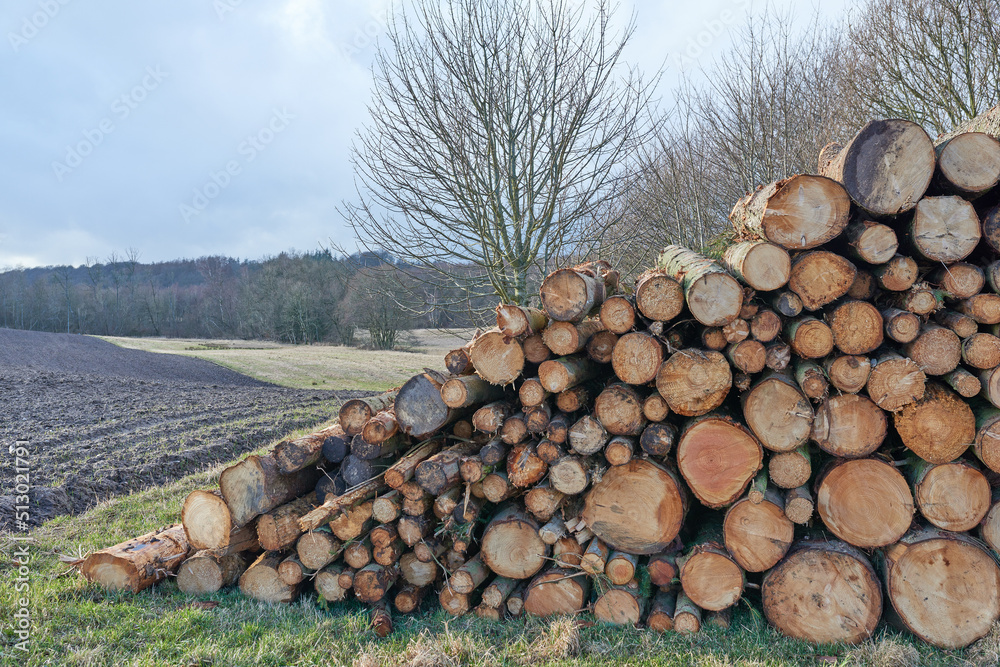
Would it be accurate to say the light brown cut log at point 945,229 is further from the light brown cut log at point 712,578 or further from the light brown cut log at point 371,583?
the light brown cut log at point 371,583

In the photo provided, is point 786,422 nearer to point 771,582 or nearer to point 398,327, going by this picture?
point 771,582

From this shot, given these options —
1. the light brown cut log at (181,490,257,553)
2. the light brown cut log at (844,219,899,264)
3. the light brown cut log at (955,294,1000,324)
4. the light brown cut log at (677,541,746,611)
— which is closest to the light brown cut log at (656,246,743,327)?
the light brown cut log at (844,219,899,264)

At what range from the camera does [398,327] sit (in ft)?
140

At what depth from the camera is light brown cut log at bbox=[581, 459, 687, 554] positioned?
3342 millimetres

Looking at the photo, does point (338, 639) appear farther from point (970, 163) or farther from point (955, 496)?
point (970, 163)

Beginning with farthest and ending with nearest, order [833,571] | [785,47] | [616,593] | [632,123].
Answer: [785,47], [632,123], [616,593], [833,571]

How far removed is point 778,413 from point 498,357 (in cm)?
170

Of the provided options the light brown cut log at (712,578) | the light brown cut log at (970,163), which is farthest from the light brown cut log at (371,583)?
the light brown cut log at (970,163)

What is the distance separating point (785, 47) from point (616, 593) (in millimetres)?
10414

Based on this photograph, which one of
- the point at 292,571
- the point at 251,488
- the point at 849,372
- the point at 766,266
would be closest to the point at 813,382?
Result: the point at 849,372

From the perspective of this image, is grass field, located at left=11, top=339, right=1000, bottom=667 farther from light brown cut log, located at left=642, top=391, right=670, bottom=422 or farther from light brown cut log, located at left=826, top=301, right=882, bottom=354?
light brown cut log, located at left=826, top=301, right=882, bottom=354

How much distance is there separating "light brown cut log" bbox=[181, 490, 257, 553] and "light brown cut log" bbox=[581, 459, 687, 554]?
2.41 m

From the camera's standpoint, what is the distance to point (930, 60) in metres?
9.52

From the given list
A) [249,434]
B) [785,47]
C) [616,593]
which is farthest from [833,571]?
[785,47]
